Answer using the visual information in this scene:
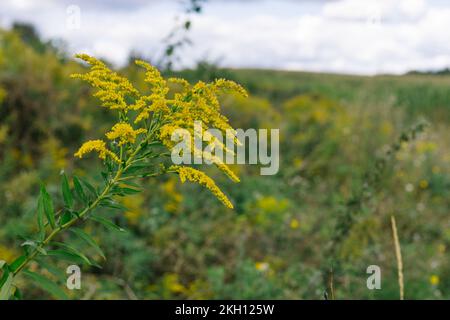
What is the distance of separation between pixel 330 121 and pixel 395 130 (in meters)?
0.95

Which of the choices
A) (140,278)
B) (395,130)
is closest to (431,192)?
(395,130)

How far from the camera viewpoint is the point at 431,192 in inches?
249

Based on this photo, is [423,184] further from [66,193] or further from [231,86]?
[66,193]

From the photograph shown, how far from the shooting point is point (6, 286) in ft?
5.07

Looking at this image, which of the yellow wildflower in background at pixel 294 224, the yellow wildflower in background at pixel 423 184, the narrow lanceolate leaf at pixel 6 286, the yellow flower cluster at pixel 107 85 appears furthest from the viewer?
the yellow wildflower in background at pixel 423 184

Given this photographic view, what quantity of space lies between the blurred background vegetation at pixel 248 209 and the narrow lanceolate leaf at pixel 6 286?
1105 millimetres

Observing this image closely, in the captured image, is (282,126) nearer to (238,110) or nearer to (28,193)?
(238,110)

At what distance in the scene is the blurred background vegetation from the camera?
11.6 ft

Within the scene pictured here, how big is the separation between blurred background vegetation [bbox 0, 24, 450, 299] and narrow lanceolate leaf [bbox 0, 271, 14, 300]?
43.5 inches

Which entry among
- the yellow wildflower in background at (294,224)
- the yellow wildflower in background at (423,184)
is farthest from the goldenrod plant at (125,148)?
the yellow wildflower in background at (423,184)

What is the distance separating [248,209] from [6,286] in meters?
3.42

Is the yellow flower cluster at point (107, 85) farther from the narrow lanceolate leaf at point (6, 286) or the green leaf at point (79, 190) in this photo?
the narrow lanceolate leaf at point (6, 286)

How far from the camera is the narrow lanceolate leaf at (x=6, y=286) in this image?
1.51 m

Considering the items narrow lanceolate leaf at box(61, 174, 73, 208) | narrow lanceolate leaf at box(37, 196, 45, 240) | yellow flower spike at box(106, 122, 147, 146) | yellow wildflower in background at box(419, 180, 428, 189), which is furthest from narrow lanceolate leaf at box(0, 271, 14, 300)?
yellow wildflower in background at box(419, 180, 428, 189)
